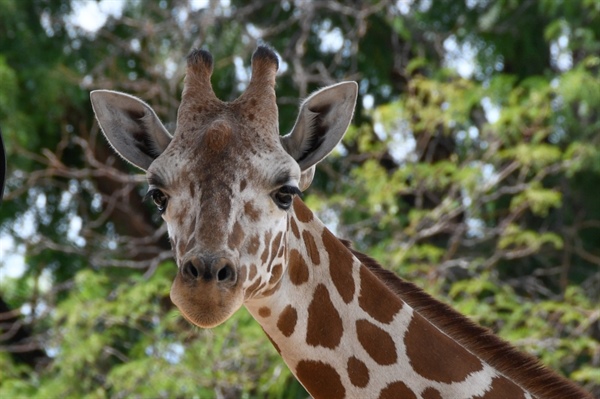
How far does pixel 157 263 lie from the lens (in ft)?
35.3

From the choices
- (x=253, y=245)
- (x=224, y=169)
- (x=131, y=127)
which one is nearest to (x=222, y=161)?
(x=224, y=169)

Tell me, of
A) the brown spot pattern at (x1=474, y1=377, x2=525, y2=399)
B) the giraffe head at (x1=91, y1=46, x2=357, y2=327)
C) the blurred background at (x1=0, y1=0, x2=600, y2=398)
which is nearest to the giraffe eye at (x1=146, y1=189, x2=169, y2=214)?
the giraffe head at (x1=91, y1=46, x2=357, y2=327)

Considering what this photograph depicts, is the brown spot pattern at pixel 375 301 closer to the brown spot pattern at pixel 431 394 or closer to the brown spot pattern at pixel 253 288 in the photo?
the brown spot pattern at pixel 431 394

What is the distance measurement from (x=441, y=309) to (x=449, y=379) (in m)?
0.37

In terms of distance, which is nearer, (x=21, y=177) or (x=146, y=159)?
(x=146, y=159)

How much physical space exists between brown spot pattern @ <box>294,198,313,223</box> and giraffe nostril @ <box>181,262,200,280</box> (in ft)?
2.34

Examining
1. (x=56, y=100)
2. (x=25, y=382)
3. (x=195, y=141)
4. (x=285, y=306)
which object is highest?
(x=56, y=100)

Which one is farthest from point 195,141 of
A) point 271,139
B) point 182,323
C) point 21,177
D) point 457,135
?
point 457,135

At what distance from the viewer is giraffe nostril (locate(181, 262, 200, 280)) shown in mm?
3674

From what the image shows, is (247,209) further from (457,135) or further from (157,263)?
(457,135)

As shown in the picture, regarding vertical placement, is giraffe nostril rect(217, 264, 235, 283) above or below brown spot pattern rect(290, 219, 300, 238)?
below

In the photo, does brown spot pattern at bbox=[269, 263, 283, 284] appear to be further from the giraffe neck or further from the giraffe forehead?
the giraffe forehead

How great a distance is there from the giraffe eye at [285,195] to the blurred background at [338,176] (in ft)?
18.9

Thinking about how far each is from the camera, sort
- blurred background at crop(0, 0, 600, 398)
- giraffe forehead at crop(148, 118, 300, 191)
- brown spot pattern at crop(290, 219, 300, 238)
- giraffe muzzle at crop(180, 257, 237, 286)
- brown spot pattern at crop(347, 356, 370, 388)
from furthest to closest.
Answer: blurred background at crop(0, 0, 600, 398) → brown spot pattern at crop(290, 219, 300, 238) → brown spot pattern at crop(347, 356, 370, 388) → giraffe forehead at crop(148, 118, 300, 191) → giraffe muzzle at crop(180, 257, 237, 286)
